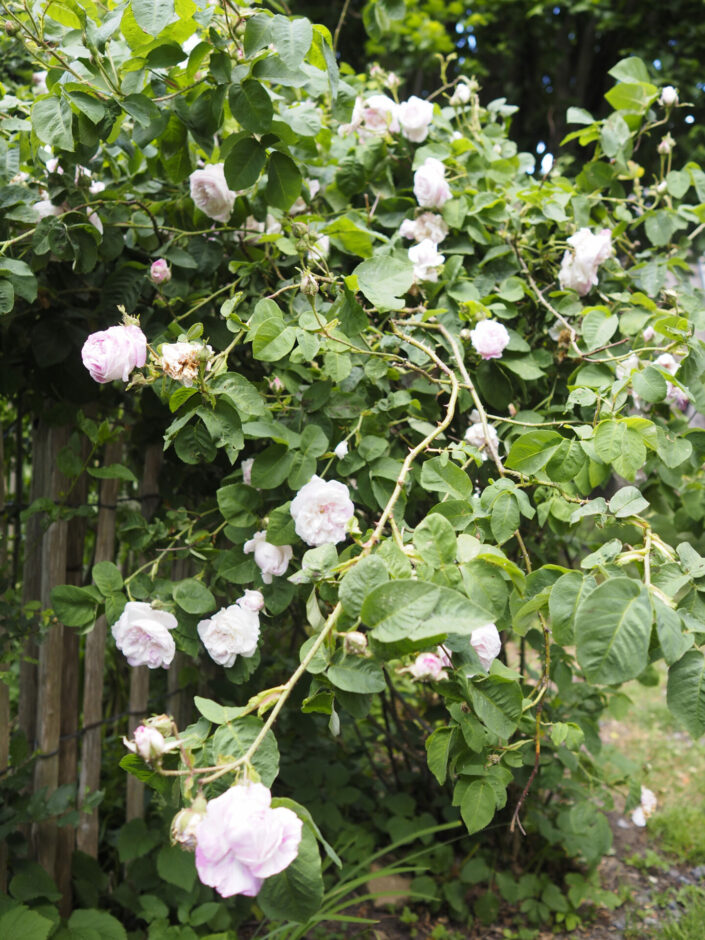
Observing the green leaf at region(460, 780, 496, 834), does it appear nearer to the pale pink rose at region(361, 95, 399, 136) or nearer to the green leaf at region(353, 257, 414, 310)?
the green leaf at region(353, 257, 414, 310)

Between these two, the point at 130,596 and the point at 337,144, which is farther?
the point at 337,144

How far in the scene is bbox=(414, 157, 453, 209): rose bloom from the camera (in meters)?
1.34

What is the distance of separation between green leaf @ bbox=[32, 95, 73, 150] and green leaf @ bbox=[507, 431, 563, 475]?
720 millimetres

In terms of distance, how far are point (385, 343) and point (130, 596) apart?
57cm

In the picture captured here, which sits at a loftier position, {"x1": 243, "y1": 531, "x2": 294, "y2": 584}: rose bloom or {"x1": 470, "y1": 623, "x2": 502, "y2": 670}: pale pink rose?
{"x1": 470, "y1": 623, "x2": 502, "y2": 670}: pale pink rose

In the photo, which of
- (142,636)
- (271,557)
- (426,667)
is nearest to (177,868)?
(142,636)

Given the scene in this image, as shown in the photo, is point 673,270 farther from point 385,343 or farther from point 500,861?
point 500,861

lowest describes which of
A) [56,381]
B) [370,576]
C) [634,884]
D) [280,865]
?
[634,884]

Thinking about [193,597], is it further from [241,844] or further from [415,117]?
[415,117]

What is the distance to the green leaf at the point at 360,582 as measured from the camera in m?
0.66

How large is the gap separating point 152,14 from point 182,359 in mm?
429

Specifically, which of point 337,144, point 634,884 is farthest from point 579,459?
point 634,884

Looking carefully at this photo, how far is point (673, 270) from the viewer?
1.55m

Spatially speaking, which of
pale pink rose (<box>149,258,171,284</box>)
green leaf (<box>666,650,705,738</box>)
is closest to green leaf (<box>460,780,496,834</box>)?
green leaf (<box>666,650,705,738</box>)
